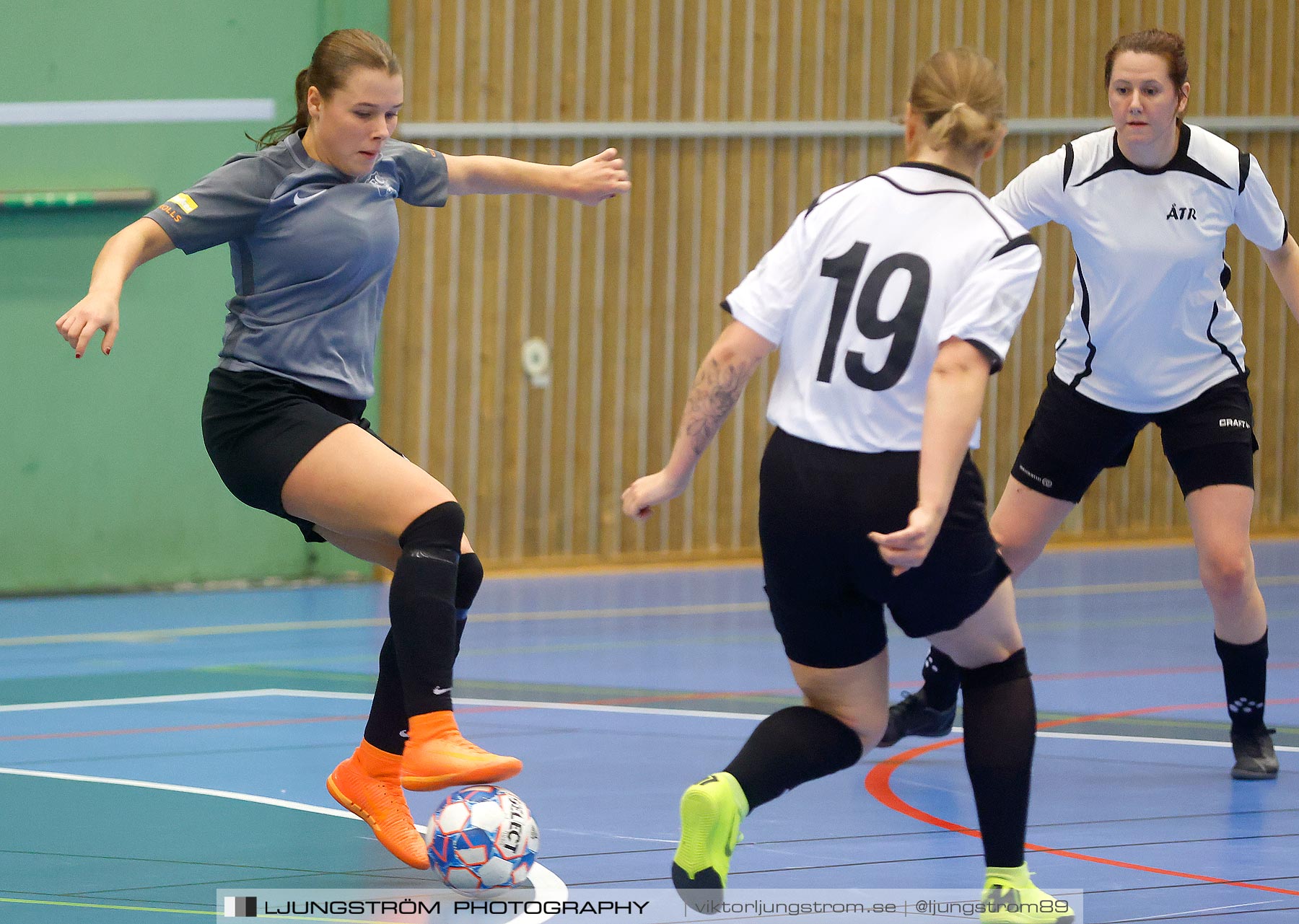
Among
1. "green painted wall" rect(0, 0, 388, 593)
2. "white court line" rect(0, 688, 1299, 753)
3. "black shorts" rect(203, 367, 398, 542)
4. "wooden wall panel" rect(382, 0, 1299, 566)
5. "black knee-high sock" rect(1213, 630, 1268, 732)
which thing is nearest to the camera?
"black shorts" rect(203, 367, 398, 542)

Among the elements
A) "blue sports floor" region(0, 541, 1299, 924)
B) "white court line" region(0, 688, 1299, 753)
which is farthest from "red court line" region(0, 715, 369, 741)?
"white court line" region(0, 688, 1299, 753)

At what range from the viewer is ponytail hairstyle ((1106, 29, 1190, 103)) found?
4.91 meters

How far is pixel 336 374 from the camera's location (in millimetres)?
4113

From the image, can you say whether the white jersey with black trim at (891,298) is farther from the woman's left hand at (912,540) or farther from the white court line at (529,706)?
the white court line at (529,706)

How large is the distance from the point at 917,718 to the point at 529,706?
1.60 metres

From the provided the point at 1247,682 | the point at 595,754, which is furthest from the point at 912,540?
the point at 595,754

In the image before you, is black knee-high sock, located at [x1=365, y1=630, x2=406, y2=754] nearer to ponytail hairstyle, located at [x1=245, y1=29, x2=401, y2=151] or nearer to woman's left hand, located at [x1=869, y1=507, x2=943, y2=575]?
ponytail hairstyle, located at [x1=245, y1=29, x2=401, y2=151]

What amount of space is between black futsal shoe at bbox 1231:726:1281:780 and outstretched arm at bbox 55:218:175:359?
3155 mm

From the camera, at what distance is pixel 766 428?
11.8m

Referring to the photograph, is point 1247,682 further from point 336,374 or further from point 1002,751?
point 336,374

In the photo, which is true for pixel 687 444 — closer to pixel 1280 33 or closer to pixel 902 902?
pixel 902 902

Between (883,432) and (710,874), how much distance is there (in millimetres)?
845

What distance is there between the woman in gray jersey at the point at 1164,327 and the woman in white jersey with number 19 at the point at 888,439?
66.3 inches

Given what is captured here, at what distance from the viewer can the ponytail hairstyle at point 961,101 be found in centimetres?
337
